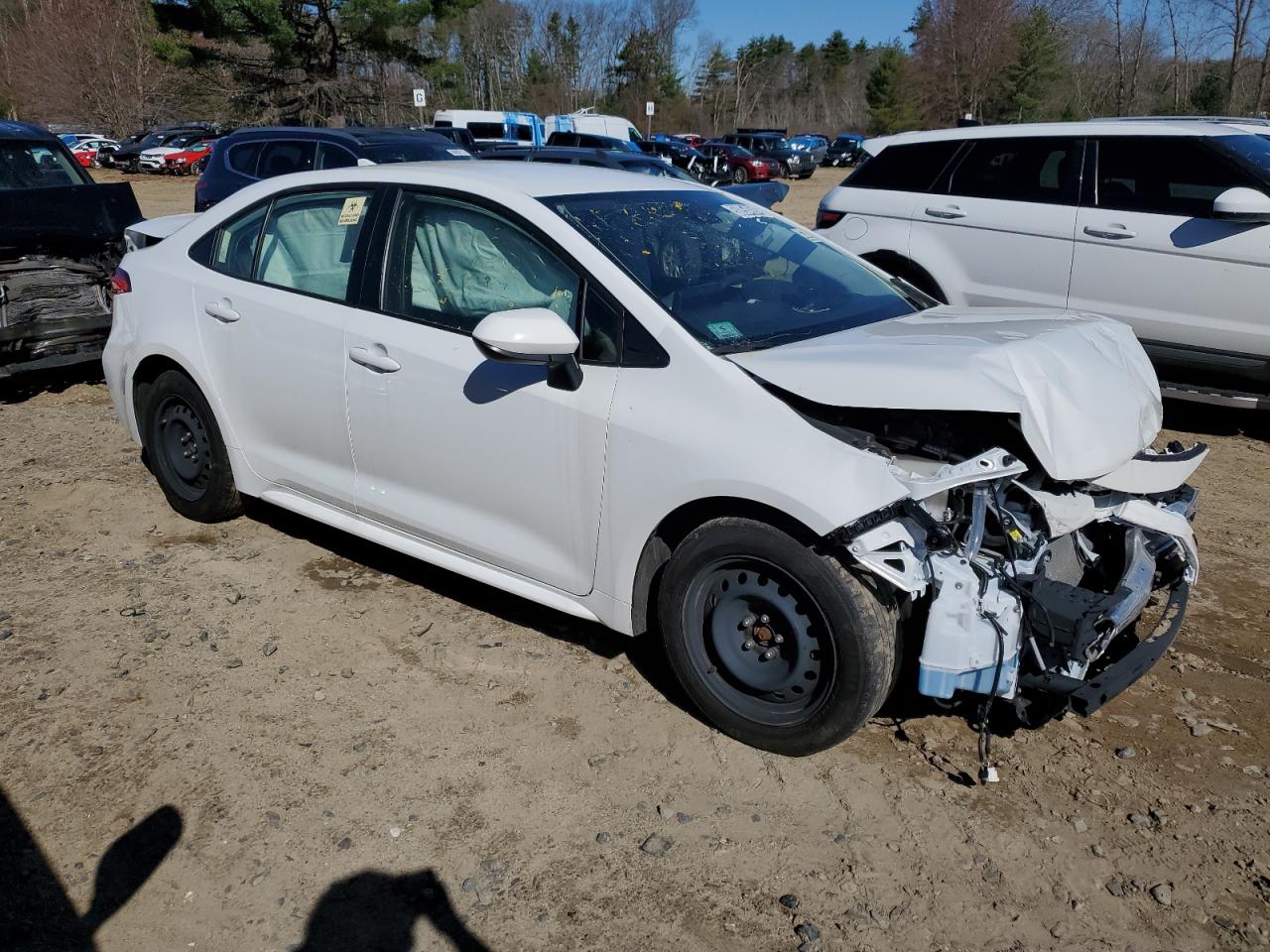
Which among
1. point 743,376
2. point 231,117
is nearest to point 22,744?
point 743,376

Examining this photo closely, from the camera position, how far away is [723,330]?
11.4ft

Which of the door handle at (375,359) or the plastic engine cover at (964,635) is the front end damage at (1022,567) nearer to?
the plastic engine cover at (964,635)

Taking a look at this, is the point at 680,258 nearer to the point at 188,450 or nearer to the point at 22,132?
the point at 188,450

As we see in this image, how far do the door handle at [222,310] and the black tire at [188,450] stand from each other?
0.40m

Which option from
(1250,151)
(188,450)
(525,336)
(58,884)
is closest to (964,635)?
(525,336)

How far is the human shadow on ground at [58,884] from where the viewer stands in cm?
264

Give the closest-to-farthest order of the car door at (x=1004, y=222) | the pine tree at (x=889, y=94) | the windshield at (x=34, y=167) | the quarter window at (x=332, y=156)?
the car door at (x=1004, y=222)
the windshield at (x=34, y=167)
the quarter window at (x=332, y=156)
the pine tree at (x=889, y=94)

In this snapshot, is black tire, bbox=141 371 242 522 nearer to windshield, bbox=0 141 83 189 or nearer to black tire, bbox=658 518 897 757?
black tire, bbox=658 518 897 757

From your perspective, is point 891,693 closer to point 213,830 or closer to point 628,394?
point 628,394

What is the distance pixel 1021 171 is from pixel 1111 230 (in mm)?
829

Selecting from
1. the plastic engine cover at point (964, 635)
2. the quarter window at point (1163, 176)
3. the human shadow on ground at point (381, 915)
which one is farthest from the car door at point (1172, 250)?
the human shadow on ground at point (381, 915)

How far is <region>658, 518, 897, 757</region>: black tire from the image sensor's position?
3.03 metres

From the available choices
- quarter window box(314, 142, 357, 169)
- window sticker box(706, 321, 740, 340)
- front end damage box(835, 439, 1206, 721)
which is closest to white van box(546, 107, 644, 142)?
quarter window box(314, 142, 357, 169)

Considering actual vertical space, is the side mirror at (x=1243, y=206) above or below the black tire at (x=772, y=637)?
above
